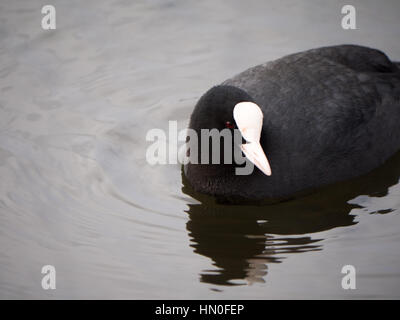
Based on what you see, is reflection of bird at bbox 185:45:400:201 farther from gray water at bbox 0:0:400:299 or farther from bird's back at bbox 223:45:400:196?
gray water at bbox 0:0:400:299

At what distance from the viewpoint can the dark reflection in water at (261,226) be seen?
180 inches

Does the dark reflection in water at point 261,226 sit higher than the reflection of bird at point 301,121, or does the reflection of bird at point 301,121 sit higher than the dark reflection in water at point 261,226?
the reflection of bird at point 301,121

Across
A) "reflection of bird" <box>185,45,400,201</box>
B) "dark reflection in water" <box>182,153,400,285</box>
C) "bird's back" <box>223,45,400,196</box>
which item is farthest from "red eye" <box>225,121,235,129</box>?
"dark reflection in water" <box>182,153,400,285</box>

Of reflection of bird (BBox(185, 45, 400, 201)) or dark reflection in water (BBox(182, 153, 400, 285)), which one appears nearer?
dark reflection in water (BBox(182, 153, 400, 285))

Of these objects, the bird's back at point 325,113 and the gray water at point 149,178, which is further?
the bird's back at point 325,113

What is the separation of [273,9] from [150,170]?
2.74 metres

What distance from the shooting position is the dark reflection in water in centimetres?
457

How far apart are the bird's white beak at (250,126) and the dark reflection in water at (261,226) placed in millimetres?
498

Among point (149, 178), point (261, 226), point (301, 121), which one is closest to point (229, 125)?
point (301, 121)

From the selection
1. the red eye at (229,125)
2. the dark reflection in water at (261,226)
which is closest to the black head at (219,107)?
the red eye at (229,125)

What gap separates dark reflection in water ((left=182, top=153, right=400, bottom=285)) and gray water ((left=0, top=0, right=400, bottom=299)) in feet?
0.03

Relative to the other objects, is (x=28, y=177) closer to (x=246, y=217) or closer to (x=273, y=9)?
(x=246, y=217)

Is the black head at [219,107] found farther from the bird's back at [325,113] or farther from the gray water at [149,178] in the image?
Result: the gray water at [149,178]

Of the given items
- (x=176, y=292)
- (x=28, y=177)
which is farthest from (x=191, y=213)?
(x=28, y=177)
